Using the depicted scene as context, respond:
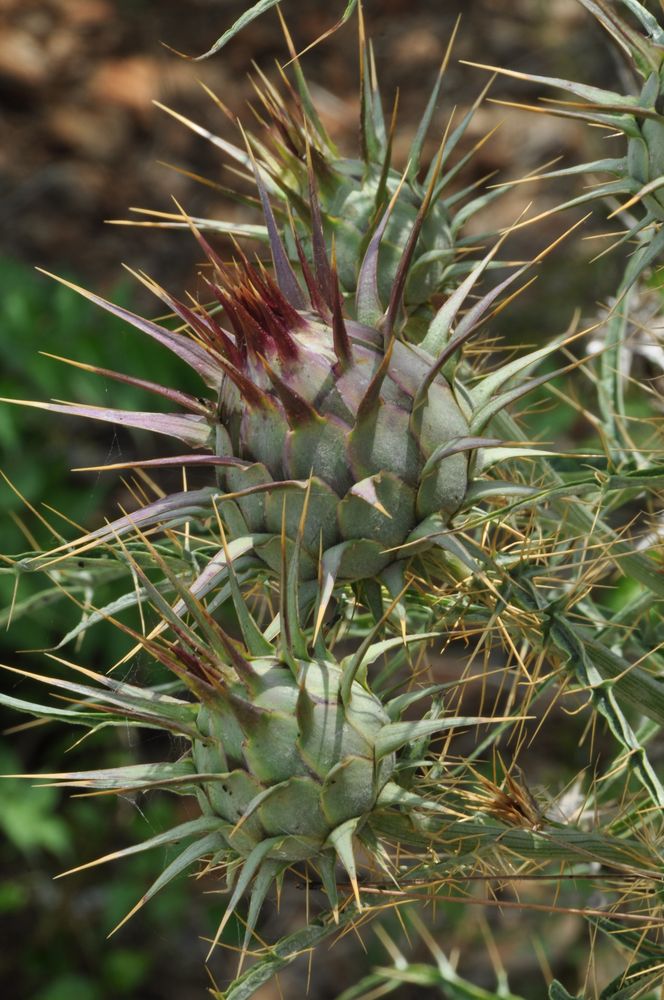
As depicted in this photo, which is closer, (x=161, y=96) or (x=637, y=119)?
(x=637, y=119)

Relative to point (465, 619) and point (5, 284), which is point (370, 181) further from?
point (5, 284)

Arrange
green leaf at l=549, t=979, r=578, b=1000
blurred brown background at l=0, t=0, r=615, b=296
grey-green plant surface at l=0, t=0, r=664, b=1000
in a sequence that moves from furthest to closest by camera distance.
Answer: blurred brown background at l=0, t=0, r=615, b=296 → green leaf at l=549, t=979, r=578, b=1000 → grey-green plant surface at l=0, t=0, r=664, b=1000

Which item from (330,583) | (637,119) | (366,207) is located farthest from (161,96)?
(330,583)

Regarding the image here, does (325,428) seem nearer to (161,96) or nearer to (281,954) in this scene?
(281,954)

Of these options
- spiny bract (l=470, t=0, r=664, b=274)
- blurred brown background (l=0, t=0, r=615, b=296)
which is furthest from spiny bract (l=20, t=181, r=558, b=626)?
blurred brown background (l=0, t=0, r=615, b=296)

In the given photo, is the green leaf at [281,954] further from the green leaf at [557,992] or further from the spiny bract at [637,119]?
the spiny bract at [637,119]

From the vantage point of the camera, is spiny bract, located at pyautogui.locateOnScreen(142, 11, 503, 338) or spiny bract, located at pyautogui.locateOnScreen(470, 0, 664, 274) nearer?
spiny bract, located at pyautogui.locateOnScreen(470, 0, 664, 274)

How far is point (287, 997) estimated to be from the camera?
4.00 metres

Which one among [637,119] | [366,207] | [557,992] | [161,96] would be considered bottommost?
[161,96]

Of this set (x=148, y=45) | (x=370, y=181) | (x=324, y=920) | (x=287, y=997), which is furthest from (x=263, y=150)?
(x=148, y=45)

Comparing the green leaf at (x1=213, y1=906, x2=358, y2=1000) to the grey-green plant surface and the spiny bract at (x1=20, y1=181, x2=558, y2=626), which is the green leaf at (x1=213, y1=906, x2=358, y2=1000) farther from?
the spiny bract at (x1=20, y1=181, x2=558, y2=626)

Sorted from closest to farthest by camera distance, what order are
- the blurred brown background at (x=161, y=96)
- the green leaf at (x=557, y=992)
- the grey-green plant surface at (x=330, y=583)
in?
1. the grey-green plant surface at (x=330, y=583)
2. the green leaf at (x=557, y=992)
3. the blurred brown background at (x=161, y=96)

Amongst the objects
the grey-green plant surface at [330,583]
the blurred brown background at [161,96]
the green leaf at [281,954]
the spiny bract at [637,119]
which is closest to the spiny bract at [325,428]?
the grey-green plant surface at [330,583]

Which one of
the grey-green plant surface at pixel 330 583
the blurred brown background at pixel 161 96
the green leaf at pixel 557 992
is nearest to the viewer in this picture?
the grey-green plant surface at pixel 330 583
